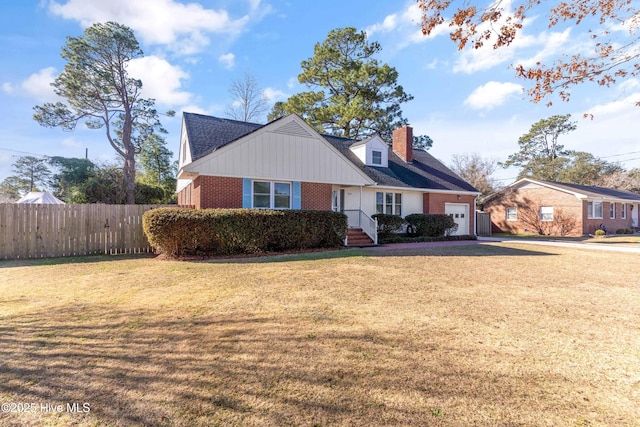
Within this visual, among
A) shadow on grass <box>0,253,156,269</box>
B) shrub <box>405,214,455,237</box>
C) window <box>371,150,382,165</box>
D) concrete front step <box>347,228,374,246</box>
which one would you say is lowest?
shadow on grass <box>0,253,156,269</box>

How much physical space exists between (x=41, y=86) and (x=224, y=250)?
26.1 meters

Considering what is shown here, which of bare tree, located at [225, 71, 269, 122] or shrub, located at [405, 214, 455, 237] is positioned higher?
bare tree, located at [225, 71, 269, 122]

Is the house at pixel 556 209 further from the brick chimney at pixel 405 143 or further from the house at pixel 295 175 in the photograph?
the brick chimney at pixel 405 143

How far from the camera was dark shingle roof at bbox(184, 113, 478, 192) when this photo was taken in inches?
579

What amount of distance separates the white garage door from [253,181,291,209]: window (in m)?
11.4

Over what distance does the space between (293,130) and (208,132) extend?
4816mm

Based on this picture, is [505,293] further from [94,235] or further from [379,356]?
[94,235]

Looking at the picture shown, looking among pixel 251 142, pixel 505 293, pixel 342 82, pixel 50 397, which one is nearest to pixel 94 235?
pixel 251 142

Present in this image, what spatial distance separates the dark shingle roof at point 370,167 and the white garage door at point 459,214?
1.15 m

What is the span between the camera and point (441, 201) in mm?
19422

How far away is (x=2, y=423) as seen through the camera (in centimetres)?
218

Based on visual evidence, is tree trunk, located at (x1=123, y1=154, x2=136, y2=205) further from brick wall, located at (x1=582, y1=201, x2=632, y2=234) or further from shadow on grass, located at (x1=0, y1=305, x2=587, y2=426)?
brick wall, located at (x1=582, y1=201, x2=632, y2=234)

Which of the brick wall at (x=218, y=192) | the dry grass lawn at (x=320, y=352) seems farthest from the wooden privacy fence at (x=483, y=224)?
the brick wall at (x=218, y=192)

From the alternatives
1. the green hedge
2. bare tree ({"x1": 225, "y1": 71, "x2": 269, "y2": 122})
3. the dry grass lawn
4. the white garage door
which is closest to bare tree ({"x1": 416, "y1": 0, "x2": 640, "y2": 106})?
the dry grass lawn
